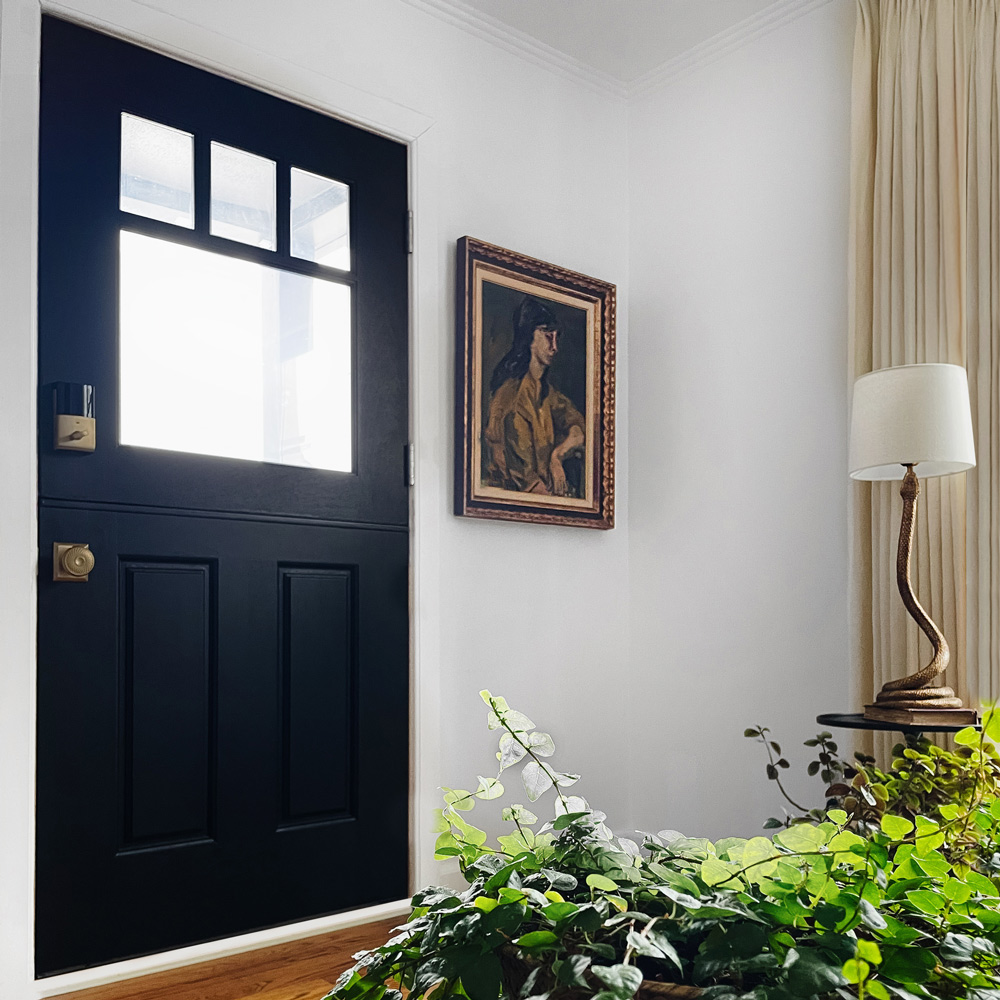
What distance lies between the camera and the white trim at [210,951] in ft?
7.07

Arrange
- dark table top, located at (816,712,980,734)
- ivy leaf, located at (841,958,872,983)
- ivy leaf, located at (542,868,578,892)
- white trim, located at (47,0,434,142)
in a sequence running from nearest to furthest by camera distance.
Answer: ivy leaf, located at (841,958,872,983) < ivy leaf, located at (542,868,578,892) < dark table top, located at (816,712,980,734) < white trim, located at (47,0,434,142)

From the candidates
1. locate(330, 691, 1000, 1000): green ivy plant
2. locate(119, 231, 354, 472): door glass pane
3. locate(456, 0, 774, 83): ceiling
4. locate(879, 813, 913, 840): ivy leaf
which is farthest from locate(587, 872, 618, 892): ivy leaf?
locate(456, 0, 774, 83): ceiling

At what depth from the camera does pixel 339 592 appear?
8.83 ft

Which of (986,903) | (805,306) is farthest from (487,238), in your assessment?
(986,903)

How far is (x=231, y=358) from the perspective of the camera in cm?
256

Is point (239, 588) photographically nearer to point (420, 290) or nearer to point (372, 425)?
point (372, 425)

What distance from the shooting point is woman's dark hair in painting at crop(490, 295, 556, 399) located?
309 centimetres

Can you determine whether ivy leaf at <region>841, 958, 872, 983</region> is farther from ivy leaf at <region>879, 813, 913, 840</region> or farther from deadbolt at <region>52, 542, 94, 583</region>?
deadbolt at <region>52, 542, 94, 583</region>

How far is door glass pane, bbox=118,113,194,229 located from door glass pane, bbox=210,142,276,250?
7 centimetres

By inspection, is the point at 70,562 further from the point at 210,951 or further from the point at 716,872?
the point at 716,872

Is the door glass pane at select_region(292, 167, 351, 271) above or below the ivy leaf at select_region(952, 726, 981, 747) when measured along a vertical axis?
above

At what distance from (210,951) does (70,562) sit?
1009 mm

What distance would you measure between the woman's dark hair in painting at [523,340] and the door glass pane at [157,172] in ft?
3.42

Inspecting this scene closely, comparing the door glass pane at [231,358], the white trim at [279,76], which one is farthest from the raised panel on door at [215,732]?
the white trim at [279,76]
